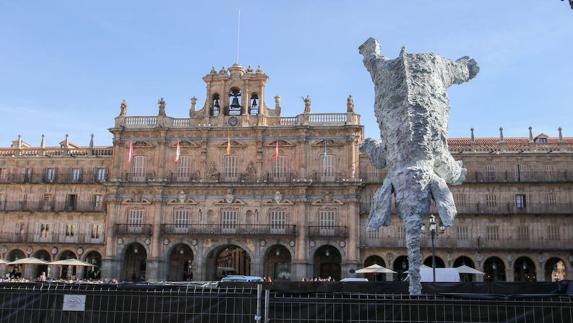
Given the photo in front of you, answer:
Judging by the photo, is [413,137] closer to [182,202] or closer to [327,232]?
[327,232]

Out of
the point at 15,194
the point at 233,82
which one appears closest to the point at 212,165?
the point at 233,82

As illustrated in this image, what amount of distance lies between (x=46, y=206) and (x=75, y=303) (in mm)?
Result: 41228

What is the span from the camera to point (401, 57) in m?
15.8

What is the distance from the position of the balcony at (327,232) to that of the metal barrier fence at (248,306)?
33005 mm

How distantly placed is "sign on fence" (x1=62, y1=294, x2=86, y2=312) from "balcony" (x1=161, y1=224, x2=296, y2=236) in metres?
33.6

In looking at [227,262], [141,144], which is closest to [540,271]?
[227,262]

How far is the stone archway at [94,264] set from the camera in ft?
149

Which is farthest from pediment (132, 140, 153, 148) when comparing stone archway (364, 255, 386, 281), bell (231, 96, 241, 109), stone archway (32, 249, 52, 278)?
stone archway (364, 255, 386, 281)

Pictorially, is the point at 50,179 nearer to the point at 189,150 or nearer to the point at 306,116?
the point at 189,150

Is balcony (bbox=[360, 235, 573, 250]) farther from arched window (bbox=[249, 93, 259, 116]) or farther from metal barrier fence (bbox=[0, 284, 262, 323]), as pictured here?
metal barrier fence (bbox=[0, 284, 262, 323])

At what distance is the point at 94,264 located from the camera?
151ft

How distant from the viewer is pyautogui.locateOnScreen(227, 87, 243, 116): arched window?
147 feet

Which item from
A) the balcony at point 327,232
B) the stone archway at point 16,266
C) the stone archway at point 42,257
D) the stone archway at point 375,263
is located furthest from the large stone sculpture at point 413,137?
the stone archway at point 16,266

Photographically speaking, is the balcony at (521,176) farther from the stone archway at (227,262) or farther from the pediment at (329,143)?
the stone archway at (227,262)
